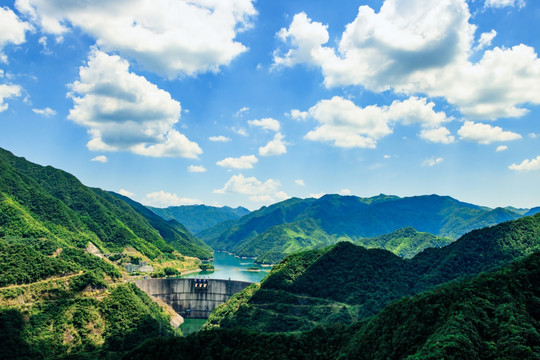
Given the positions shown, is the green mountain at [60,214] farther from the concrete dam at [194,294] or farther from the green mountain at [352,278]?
the green mountain at [352,278]

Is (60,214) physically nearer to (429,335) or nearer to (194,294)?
(194,294)

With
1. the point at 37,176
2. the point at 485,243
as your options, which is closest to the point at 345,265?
the point at 485,243

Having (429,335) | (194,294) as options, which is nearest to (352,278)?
(194,294)

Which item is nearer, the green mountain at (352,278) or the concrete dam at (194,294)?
the green mountain at (352,278)

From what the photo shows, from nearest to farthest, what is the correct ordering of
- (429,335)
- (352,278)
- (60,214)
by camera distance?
1. (429,335)
2. (352,278)
3. (60,214)

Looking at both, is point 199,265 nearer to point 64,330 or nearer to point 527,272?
point 64,330

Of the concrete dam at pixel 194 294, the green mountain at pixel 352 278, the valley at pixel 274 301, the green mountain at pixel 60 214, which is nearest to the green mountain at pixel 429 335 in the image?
the valley at pixel 274 301
